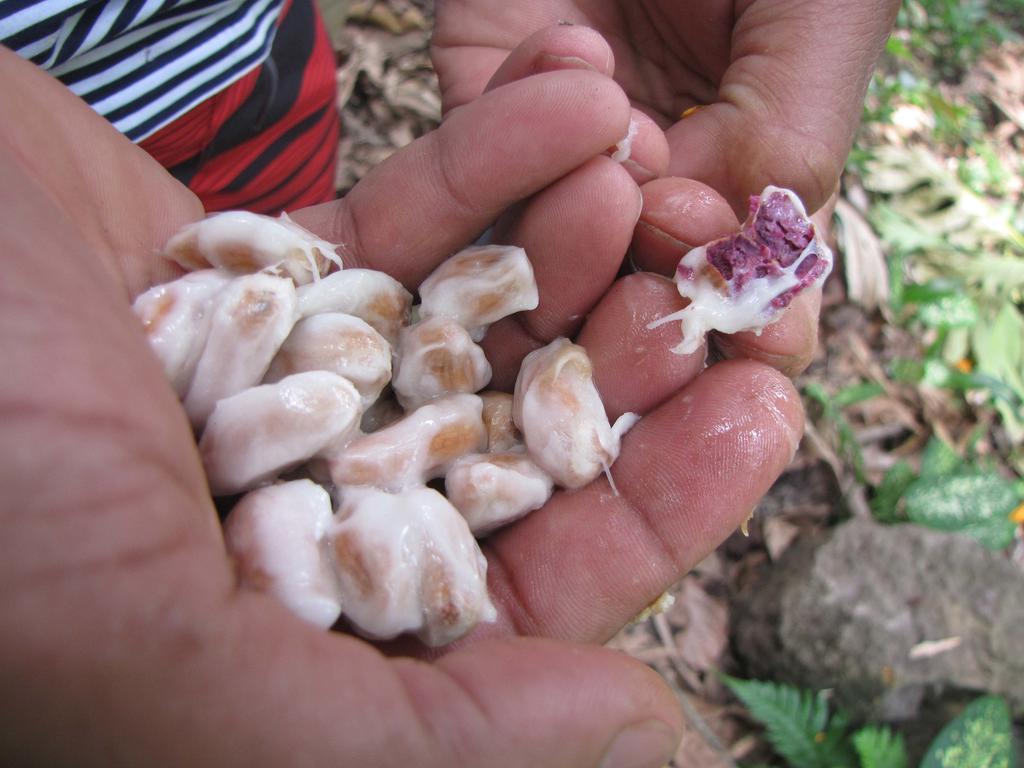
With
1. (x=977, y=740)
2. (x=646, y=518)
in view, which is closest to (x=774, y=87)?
(x=646, y=518)

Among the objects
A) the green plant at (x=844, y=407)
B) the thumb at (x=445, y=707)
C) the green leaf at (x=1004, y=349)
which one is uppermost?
the thumb at (x=445, y=707)

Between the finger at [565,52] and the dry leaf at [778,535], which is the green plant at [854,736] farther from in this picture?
the finger at [565,52]

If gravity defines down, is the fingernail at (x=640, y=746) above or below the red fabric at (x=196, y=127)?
below

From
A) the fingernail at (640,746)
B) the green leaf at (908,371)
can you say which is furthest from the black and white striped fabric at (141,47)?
the green leaf at (908,371)

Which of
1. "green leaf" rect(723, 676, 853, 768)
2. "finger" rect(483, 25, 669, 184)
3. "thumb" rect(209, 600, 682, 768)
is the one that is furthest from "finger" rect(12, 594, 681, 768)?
"green leaf" rect(723, 676, 853, 768)

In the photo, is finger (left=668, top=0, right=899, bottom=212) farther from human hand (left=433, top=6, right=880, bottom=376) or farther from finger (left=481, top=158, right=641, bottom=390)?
finger (left=481, top=158, right=641, bottom=390)
